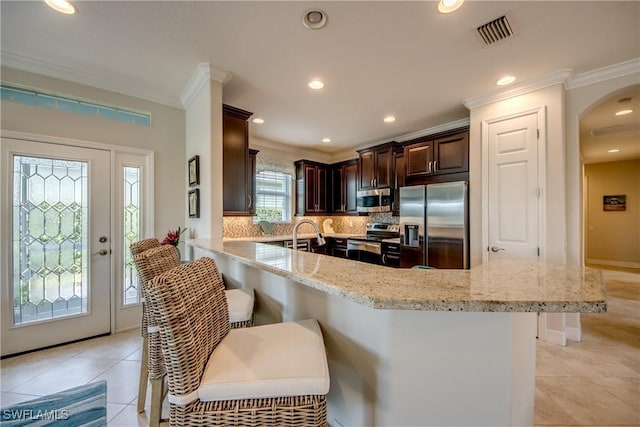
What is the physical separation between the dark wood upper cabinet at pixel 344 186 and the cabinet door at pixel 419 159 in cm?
127

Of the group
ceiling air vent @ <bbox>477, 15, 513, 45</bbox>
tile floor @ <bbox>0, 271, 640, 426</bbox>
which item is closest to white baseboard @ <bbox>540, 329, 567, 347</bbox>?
tile floor @ <bbox>0, 271, 640, 426</bbox>

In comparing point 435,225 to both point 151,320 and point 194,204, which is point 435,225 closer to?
point 194,204

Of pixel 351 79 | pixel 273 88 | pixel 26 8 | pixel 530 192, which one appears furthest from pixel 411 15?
pixel 26 8

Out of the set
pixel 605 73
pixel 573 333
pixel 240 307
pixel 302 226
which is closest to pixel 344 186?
pixel 302 226

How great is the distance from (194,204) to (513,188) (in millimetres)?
3482

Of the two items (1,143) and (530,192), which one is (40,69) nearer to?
(1,143)

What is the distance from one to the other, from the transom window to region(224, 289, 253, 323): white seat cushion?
328 centimetres

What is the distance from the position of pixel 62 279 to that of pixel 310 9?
337 cm

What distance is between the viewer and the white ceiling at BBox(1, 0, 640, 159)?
179cm

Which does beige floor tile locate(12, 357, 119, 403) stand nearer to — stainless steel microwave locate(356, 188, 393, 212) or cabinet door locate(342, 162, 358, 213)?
stainless steel microwave locate(356, 188, 393, 212)

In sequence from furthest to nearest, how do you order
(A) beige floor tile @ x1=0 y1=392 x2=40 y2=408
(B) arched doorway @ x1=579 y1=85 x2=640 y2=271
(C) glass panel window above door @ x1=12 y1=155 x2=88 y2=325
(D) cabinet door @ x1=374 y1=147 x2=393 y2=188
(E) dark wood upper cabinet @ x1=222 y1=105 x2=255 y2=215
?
(B) arched doorway @ x1=579 y1=85 x2=640 y2=271
(D) cabinet door @ x1=374 y1=147 x2=393 y2=188
(E) dark wood upper cabinet @ x1=222 y1=105 x2=255 y2=215
(C) glass panel window above door @ x1=12 y1=155 x2=88 y2=325
(A) beige floor tile @ x1=0 y1=392 x2=40 y2=408

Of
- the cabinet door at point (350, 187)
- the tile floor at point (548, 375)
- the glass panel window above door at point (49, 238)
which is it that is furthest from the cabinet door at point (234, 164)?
the cabinet door at point (350, 187)

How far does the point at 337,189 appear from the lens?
5.55 metres

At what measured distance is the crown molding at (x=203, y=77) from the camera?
246cm
